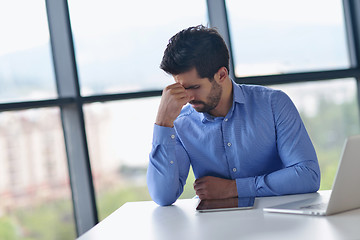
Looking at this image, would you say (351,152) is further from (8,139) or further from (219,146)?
(8,139)

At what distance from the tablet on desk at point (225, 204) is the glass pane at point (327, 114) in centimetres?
178

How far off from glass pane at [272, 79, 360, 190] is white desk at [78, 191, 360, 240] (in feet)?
5.77

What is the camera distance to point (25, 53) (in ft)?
9.67

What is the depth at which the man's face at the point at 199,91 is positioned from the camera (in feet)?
6.98

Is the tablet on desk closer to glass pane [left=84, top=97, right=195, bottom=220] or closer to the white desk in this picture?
the white desk

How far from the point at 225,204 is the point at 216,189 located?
0.17m

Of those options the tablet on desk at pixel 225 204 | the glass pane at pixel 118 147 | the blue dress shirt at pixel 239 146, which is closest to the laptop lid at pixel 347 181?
the tablet on desk at pixel 225 204

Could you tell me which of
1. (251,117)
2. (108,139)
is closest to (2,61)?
(108,139)

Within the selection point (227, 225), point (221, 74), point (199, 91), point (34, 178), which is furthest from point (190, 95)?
point (34, 178)

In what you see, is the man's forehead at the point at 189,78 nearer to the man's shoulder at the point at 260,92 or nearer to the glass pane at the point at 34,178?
the man's shoulder at the point at 260,92

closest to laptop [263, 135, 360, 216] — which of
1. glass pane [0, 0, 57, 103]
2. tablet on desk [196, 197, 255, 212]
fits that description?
tablet on desk [196, 197, 255, 212]

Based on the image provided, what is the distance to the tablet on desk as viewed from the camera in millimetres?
1656

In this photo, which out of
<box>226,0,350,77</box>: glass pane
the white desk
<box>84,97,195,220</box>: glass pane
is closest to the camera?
the white desk

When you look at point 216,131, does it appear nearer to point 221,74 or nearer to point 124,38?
point 221,74
